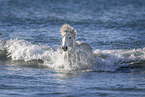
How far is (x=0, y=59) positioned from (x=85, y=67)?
4325 mm

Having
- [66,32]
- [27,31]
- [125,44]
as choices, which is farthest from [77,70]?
[27,31]

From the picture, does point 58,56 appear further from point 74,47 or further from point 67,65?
point 74,47

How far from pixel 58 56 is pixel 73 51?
158 centimetres

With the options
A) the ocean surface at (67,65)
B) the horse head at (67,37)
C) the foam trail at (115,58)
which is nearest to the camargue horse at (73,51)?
the horse head at (67,37)

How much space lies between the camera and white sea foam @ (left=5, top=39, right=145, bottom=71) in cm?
1302

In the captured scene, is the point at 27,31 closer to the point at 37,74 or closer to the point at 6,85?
the point at 37,74

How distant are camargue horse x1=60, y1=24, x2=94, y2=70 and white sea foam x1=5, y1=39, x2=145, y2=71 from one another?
0.40 meters

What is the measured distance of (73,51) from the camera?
11938 mm

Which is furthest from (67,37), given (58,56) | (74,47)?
(58,56)

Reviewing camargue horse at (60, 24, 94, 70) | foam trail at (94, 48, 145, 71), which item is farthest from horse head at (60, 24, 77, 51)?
foam trail at (94, 48, 145, 71)

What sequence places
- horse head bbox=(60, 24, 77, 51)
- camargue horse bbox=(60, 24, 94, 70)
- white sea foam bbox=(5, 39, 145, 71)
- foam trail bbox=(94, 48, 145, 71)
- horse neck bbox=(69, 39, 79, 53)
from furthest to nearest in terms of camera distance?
foam trail bbox=(94, 48, 145, 71)
white sea foam bbox=(5, 39, 145, 71)
horse neck bbox=(69, 39, 79, 53)
camargue horse bbox=(60, 24, 94, 70)
horse head bbox=(60, 24, 77, 51)

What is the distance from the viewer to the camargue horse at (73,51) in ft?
37.8

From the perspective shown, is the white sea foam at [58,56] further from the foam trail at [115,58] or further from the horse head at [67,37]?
the horse head at [67,37]

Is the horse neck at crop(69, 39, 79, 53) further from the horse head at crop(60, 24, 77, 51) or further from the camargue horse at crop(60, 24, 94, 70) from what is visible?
the horse head at crop(60, 24, 77, 51)
